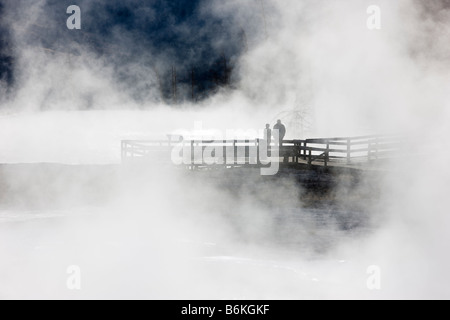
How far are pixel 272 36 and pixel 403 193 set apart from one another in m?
9.97

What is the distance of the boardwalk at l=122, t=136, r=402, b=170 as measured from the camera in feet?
40.1

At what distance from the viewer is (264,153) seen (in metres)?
13.4

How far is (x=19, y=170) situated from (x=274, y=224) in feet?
22.1

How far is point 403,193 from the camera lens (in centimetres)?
859

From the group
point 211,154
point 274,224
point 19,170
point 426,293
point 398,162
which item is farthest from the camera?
point 211,154

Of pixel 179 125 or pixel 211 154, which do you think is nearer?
pixel 211 154

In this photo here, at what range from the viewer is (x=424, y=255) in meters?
6.32

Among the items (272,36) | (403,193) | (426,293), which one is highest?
(272,36)

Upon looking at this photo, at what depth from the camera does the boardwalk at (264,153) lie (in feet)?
40.1
